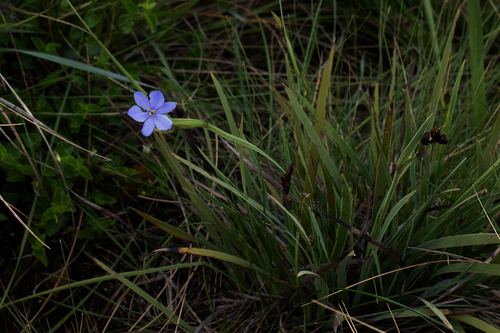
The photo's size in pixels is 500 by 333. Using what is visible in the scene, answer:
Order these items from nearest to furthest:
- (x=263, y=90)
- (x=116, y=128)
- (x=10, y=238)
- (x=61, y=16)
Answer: (x=10, y=238)
(x=61, y=16)
(x=116, y=128)
(x=263, y=90)

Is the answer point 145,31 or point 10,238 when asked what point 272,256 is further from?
point 145,31

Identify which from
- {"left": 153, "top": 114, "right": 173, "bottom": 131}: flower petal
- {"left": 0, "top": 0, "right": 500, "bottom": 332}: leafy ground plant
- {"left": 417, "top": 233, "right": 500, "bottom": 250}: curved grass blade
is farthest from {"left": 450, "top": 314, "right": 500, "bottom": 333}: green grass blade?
{"left": 153, "top": 114, "right": 173, "bottom": 131}: flower petal

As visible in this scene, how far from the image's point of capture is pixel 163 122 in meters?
0.71

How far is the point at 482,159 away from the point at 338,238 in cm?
45

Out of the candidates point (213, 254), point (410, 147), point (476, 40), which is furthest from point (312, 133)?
point (476, 40)

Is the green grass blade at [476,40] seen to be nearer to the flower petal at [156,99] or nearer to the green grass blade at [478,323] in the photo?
the green grass blade at [478,323]

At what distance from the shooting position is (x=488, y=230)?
118 centimetres

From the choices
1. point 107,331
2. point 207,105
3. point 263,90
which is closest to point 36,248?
point 107,331

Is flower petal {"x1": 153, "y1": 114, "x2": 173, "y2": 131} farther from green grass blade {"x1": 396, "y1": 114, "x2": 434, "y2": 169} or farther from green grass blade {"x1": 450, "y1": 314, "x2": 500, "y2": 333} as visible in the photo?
green grass blade {"x1": 450, "y1": 314, "x2": 500, "y2": 333}

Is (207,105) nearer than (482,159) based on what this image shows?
No

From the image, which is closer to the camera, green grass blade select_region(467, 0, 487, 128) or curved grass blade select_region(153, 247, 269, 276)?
curved grass blade select_region(153, 247, 269, 276)

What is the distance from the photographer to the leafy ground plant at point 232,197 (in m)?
1.02

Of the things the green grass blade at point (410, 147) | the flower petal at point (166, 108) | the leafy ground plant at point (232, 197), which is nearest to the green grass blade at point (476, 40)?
the leafy ground plant at point (232, 197)

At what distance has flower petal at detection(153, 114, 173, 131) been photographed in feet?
2.31
